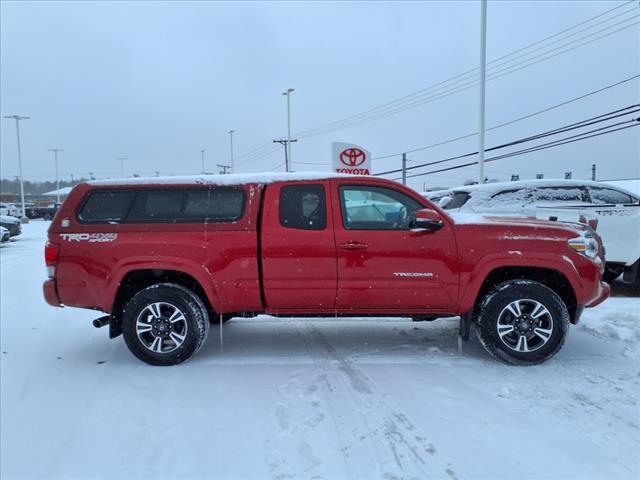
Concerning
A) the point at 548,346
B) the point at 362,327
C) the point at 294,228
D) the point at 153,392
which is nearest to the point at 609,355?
the point at 548,346

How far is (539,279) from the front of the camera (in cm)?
470

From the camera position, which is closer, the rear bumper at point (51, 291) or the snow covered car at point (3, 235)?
the rear bumper at point (51, 291)

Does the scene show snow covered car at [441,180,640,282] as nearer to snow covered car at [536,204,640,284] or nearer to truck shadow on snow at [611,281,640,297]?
snow covered car at [536,204,640,284]

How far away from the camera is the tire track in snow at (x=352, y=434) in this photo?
280 centimetres

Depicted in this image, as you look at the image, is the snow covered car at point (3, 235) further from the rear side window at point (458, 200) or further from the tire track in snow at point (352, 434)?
the tire track in snow at point (352, 434)

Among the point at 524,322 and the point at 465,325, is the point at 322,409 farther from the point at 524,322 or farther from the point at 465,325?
the point at 524,322

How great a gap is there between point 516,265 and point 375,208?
143 centimetres

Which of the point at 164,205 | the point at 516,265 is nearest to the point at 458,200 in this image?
the point at 516,265

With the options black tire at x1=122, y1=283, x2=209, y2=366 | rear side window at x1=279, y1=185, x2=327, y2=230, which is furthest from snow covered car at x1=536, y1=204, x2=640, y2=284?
black tire at x1=122, y1=283, x2=209, y2=366

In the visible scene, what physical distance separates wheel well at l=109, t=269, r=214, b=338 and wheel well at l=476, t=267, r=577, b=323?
9.25 ft

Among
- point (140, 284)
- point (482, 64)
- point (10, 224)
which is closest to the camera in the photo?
point (140, 284)

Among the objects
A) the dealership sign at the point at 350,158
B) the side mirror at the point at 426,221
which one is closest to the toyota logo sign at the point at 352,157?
the dealership sign at the point at 350,158

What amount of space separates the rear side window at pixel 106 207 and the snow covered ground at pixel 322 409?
1.47 meters

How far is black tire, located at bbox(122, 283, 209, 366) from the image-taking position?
14.7 ft
